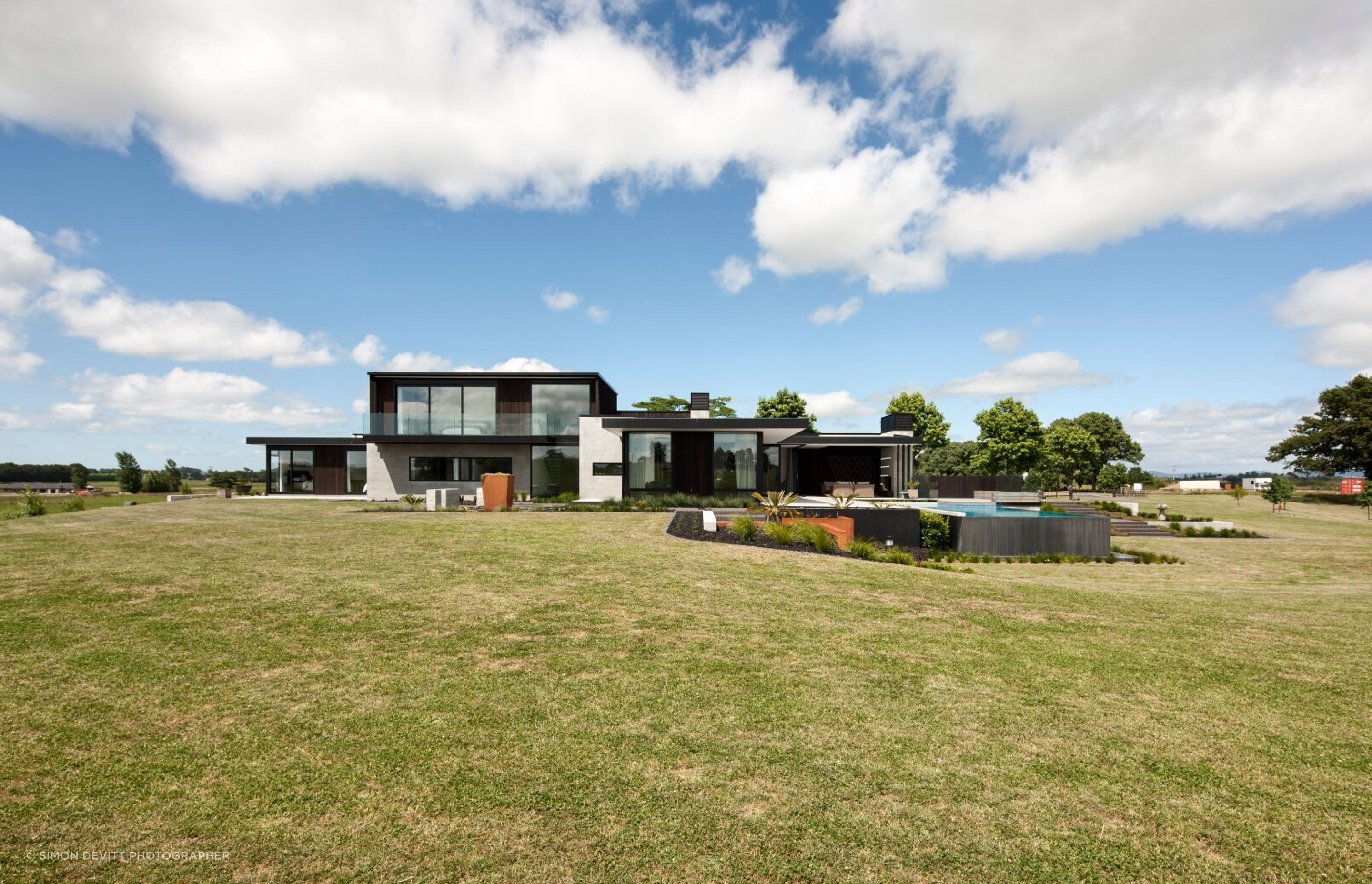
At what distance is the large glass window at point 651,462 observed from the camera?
27.2 meters

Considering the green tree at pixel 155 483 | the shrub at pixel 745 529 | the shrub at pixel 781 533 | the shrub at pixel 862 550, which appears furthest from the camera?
the green tree at pixel 155 483

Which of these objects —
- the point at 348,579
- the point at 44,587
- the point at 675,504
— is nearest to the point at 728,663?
the point at 348,579

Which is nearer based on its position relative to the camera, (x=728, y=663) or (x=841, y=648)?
(x=728, y=663)

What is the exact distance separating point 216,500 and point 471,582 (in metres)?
27.7

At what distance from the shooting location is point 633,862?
320 centimetres

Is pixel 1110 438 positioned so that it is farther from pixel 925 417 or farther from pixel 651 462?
pixel 651 462

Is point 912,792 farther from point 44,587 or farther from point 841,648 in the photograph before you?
point 44,587

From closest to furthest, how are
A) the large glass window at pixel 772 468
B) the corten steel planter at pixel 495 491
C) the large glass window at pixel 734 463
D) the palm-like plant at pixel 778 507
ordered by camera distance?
the palm-like plant at pixel 778 507 → the corten steel planter at pixel 495 491 → the large glass window at pixel 734 463 → the large glass window at pixel 772 468

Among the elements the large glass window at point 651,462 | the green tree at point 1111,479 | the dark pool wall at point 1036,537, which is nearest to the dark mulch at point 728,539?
the dark pool wall at point 1036,537

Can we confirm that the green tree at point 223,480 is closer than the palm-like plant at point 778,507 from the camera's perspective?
No

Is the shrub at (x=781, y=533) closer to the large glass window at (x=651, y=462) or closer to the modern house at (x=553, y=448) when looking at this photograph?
the modern house at (x=553, y=448)

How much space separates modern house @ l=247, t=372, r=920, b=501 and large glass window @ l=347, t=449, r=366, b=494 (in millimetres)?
62

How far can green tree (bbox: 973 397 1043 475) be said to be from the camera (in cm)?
4928

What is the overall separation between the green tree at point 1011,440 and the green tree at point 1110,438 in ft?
88.6
